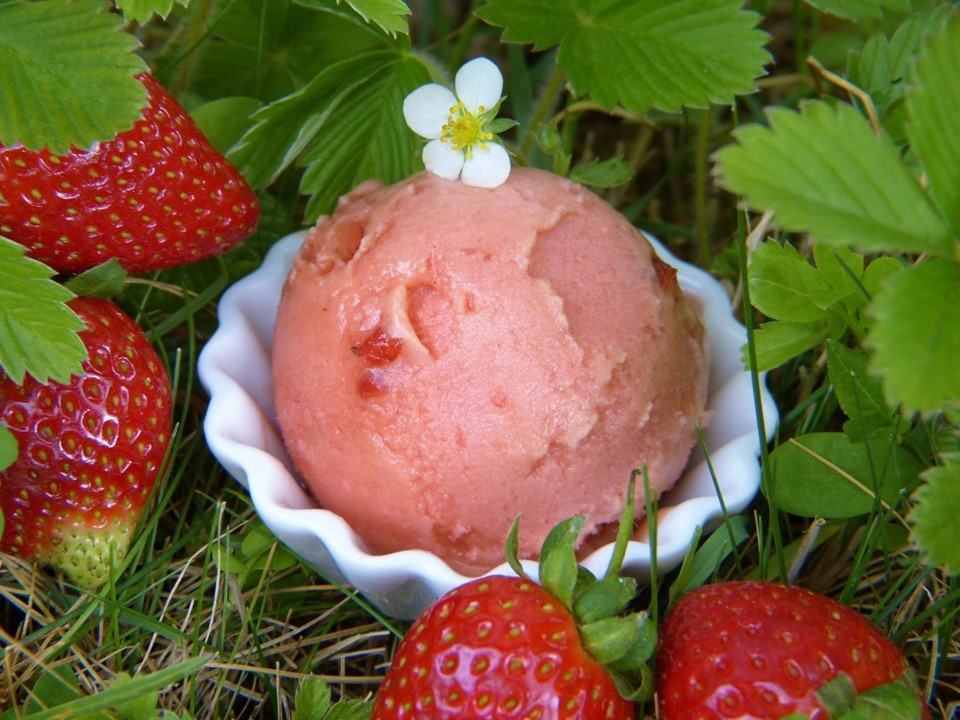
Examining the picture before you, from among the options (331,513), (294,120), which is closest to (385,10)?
(294,120)

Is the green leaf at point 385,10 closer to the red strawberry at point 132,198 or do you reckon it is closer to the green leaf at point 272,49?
the red strawberry at point 132,198

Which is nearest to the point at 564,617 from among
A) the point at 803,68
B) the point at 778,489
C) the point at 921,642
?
the point at 778,489

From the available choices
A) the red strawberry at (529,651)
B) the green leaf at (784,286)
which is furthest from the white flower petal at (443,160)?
the red strawberry at (529,651)

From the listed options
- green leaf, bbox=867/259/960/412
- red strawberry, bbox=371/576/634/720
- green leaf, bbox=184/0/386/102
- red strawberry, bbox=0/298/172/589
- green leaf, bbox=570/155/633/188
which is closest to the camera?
green leaf, bbox=867/259/960/412

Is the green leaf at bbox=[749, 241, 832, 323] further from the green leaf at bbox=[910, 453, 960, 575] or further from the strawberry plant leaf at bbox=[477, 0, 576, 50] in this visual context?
the strawberry plant leaf at bbox=[477, 0, 576, 50]

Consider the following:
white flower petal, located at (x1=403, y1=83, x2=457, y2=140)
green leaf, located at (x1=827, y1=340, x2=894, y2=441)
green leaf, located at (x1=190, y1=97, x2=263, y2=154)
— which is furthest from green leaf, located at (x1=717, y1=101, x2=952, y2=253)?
green leaf, located at (x1=190, y1=97, x2=263, y2=154)

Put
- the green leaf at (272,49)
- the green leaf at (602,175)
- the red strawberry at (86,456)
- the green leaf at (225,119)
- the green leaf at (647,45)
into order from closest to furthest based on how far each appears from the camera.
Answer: the red strawberry at (86,456)
the green leaf at (647,45)
the green leaf at (602,175)
the green leaf at (225,119)
the green leaf at (272,49)
